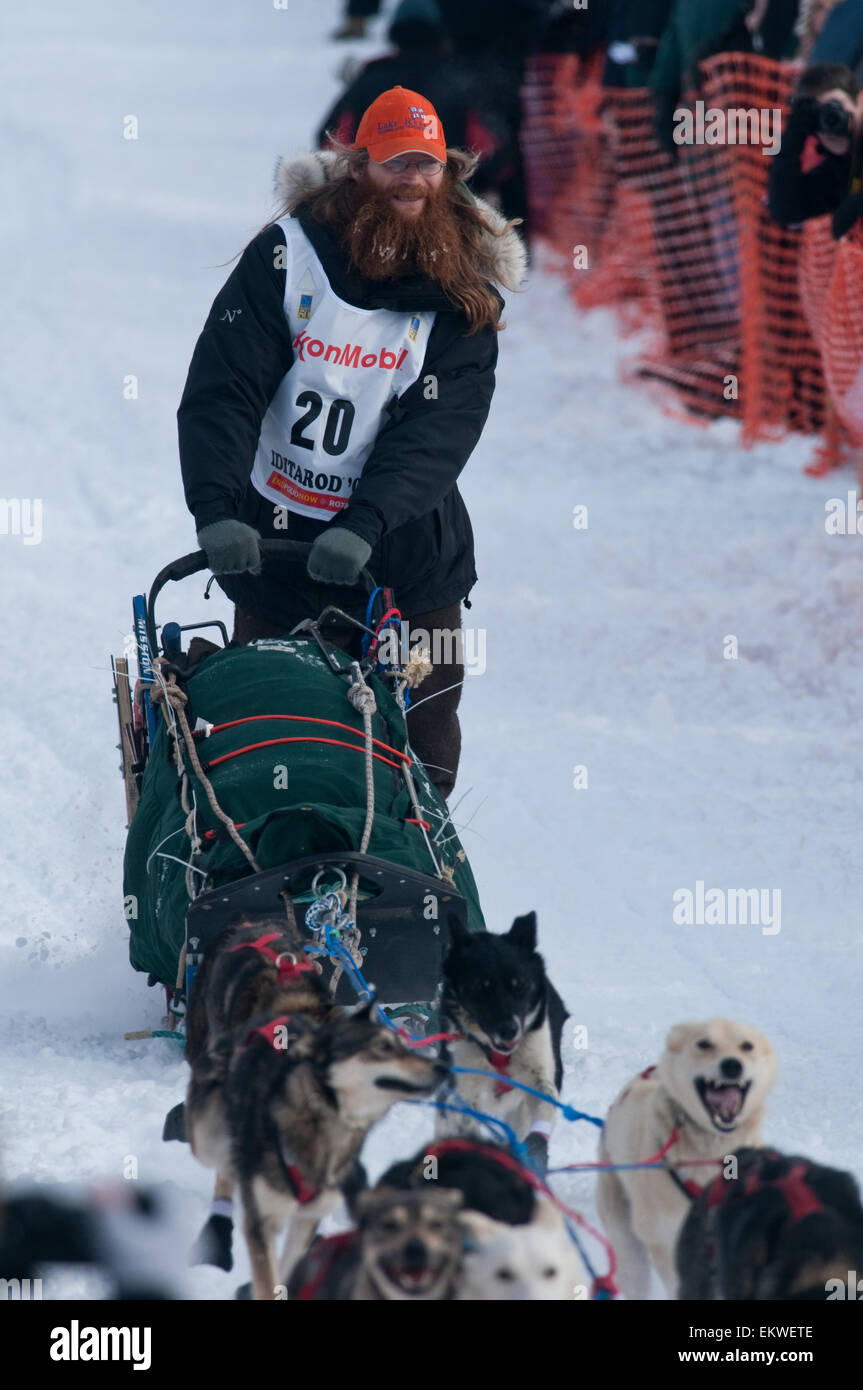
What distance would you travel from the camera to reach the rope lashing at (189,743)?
283 cm

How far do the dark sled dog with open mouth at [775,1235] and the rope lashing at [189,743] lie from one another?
1.06 m

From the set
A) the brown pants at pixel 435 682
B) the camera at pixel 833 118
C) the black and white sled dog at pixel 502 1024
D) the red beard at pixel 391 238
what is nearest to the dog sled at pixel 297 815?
the black and white sled dog at pixel 502 1024

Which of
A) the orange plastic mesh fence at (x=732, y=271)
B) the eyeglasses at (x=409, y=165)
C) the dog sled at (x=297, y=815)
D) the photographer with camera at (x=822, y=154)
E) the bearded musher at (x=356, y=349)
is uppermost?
the orange plastic mesh fence at (x=732, y=271)

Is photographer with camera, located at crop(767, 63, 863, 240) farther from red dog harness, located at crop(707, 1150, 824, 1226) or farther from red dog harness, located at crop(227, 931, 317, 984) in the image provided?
red dog harness, located at crop(707, 1150, 824, 1226)

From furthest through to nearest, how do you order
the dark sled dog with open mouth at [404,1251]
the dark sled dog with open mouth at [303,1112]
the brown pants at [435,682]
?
the brown pants at [435,682] < the dark sled dog with open mouth at [303,1112] < the dark sled dog with open mouth at [404,1251]

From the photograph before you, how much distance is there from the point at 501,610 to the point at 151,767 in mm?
3731

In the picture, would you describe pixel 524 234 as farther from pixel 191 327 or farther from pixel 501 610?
pixel 501 610

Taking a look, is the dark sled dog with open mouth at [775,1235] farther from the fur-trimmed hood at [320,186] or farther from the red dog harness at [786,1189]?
the fur-trimmed hood at [320,186]

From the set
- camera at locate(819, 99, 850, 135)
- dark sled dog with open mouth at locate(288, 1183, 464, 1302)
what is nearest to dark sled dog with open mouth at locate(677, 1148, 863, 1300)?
dark sled dog with open mouth at locate(288, 1183, 464, 1302)

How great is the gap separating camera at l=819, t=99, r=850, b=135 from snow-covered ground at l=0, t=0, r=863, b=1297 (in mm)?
1656

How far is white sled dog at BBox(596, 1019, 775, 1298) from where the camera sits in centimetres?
228

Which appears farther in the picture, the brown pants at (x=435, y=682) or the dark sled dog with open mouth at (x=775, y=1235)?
the brown pants at (x=435, y=682)

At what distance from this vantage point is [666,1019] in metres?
3.81
